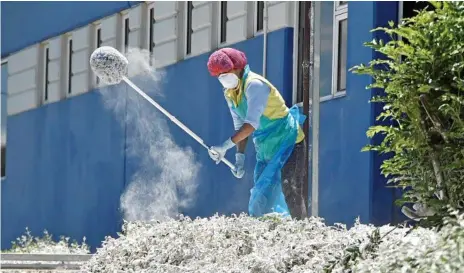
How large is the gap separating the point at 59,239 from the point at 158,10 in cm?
349

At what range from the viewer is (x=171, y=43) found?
51.3 feet

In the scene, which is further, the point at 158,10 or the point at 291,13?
the point at 158,10

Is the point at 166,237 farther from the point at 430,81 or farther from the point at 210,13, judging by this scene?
the point at 210,13

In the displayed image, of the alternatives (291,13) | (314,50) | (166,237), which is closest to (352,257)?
(166,237)

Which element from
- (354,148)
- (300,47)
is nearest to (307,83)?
(354,148)

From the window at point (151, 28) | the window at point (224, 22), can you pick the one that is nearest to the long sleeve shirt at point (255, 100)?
the window at point (224, 22)

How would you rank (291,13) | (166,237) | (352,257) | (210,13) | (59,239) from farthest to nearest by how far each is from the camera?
(59,239) < (210,13) < (291,13) < (166,237) < (352,257)

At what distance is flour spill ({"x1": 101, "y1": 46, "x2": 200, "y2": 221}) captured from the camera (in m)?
14.1

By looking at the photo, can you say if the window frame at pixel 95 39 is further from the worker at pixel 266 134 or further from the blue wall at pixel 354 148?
the worker at pixel 266 134

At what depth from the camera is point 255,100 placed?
9.64 metres

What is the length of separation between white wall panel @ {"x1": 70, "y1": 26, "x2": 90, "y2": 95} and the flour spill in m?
0.65

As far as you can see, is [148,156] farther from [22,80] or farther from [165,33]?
[22,80]

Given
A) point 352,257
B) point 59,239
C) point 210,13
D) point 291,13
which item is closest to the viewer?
point 352,257

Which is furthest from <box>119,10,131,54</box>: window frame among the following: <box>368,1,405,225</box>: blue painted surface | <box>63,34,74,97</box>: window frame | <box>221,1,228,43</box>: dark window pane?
<box>368,1,405,225</box>: blue painted surface
